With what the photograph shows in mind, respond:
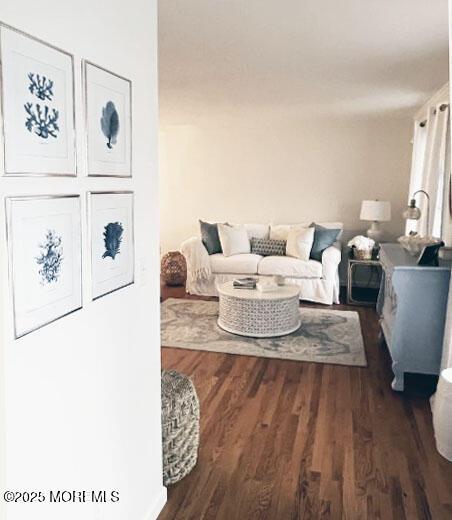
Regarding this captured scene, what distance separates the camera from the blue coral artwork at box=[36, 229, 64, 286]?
1.26m

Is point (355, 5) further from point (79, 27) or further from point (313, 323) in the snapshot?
point (313, 323)

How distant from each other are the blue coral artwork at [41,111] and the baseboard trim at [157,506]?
5.27 feet

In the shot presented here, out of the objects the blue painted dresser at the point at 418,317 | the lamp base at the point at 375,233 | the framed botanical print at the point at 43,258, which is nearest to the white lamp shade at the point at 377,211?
the lamp base at the point at 375,233

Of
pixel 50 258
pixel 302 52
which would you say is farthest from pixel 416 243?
pixel 50 258

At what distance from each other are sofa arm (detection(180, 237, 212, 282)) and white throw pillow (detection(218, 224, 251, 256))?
0.26 meters

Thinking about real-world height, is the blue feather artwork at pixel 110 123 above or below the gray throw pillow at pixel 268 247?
above

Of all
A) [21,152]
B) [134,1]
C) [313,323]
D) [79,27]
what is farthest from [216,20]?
[313,323]

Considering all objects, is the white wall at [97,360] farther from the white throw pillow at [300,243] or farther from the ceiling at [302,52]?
the white throw pillow at [300,243]

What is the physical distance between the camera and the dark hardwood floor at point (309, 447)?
2.19 metres

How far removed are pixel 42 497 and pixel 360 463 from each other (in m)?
1.74

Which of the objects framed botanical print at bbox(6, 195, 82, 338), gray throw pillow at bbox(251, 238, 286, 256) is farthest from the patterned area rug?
framed botanical print at bbox(6, 195, 82, 338)

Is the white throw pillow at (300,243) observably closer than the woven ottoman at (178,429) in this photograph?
No

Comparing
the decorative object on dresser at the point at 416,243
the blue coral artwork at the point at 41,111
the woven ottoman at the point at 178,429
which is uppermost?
the blue coral artwork at the point at 41,111

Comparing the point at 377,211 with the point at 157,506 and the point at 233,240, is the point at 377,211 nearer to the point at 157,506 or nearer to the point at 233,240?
the point at 233,240
